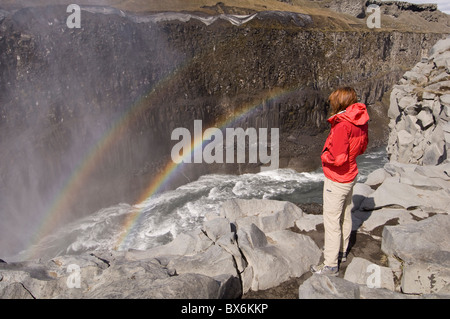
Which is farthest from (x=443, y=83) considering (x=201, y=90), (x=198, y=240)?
(x=201, y=90)

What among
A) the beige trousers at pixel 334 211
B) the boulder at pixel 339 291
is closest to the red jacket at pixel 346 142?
the beige trousers at pixel 334 211

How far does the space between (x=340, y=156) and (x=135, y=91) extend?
22929 millimetres

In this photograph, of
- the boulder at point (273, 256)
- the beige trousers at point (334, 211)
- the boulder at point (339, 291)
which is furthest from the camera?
the boulder at point (273, 256)

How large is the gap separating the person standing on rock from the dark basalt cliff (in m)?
18.6

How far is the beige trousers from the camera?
191 inches

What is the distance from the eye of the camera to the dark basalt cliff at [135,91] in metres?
20.2

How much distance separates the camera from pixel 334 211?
495 cm

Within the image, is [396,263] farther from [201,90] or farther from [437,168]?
[201,90]

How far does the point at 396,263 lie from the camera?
5.39 metres

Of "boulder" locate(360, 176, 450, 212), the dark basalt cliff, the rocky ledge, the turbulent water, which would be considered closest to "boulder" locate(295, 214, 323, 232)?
the rocky ledge

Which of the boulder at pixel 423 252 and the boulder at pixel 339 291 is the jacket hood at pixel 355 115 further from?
the boulder at pixel 423 252

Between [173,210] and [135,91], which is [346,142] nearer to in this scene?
[173,210]

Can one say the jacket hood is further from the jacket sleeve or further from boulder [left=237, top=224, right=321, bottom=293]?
boulder [left=237, top=224, right=321, bottom=293]

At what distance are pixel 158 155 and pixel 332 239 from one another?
20.9m
